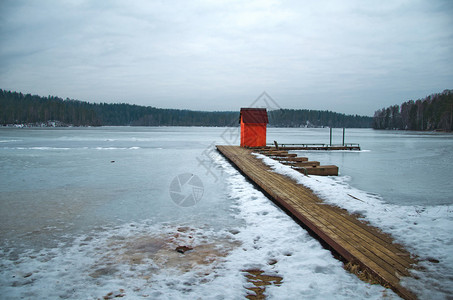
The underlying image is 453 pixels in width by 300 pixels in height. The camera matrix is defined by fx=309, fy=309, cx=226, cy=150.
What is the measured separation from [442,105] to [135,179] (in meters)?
93.2

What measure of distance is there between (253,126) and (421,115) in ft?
308

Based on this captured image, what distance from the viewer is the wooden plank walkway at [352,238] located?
3.12 m

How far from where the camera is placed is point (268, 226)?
5336 mm

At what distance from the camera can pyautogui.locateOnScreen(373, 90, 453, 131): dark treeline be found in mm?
79438

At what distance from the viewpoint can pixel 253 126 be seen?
20.8 meters

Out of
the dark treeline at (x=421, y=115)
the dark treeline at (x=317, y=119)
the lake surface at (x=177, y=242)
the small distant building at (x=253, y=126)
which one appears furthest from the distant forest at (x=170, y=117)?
the lake surface at (x=177, y=242)

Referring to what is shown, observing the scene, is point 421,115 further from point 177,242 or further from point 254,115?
point 177,242

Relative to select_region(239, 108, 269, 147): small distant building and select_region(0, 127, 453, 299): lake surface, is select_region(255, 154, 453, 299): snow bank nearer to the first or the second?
select_region(0, 127, 453, 299): lake surface

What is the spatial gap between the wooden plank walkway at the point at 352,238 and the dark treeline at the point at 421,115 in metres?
89.7

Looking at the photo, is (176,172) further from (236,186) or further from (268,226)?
(268,226)

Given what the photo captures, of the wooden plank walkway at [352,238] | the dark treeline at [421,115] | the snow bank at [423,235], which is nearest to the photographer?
the snow bank at [423,235]

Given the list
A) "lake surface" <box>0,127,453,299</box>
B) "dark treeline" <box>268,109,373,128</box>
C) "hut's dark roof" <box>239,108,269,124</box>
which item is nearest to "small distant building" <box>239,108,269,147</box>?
"hut's dark roof" <box>239,108,269,124</box>

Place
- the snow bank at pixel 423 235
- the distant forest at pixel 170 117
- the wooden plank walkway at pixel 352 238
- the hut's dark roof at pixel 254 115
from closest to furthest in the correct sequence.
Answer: the snow bank at pixel 423 235, the wooden plank walkway at pixel 352 238, the hut's dark roof at pixel 254 115, the distant forest at pixel 170 117

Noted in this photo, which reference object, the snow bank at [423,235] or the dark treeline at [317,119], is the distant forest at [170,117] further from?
the snow bank at [423,235]
